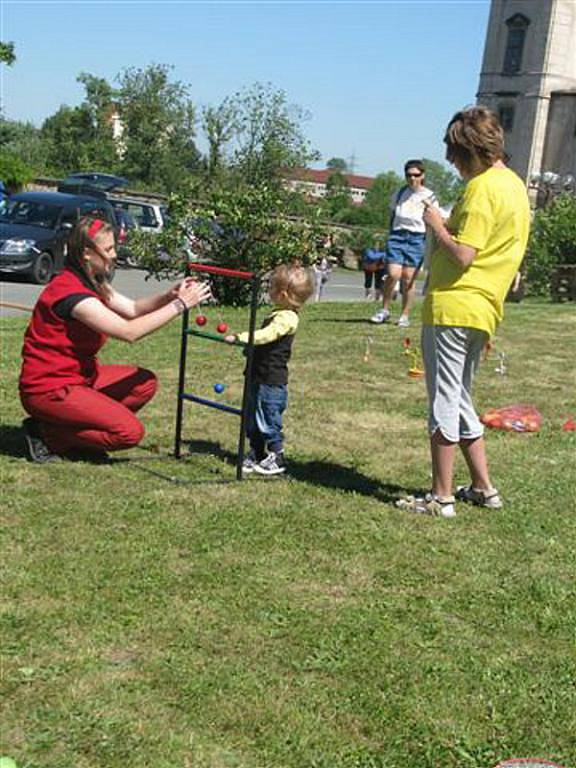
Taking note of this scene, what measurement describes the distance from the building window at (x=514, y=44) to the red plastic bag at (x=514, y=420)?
211ft

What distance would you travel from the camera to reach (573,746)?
10.5 ft

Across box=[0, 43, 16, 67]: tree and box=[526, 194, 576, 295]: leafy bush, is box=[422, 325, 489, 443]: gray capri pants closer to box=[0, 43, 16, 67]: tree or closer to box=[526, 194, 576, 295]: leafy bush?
box=[526, 194, 576, 295]: leafy bush

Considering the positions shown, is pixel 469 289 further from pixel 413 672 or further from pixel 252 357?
pixel 413 672

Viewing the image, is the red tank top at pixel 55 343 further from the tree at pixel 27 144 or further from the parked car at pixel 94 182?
the tree at pixel 27 144

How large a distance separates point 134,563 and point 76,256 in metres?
2.11

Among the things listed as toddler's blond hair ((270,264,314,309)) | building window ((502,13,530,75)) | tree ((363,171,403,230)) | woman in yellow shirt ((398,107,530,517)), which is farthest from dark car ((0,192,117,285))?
tree ((363,171,403,230))

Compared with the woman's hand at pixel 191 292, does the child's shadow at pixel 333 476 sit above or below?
below

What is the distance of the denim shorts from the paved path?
611 cm

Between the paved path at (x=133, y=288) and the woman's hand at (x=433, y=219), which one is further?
the paved path at (x=133, y=288)

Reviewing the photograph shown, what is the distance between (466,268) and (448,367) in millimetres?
511

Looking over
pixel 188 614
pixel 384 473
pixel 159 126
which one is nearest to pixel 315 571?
pixel 188 614

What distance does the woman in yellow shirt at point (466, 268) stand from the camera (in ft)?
16.9

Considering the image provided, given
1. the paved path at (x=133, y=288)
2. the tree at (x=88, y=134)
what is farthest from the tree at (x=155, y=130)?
the paved path at (x=133, y=288)

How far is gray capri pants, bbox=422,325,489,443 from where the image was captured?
5281mm
